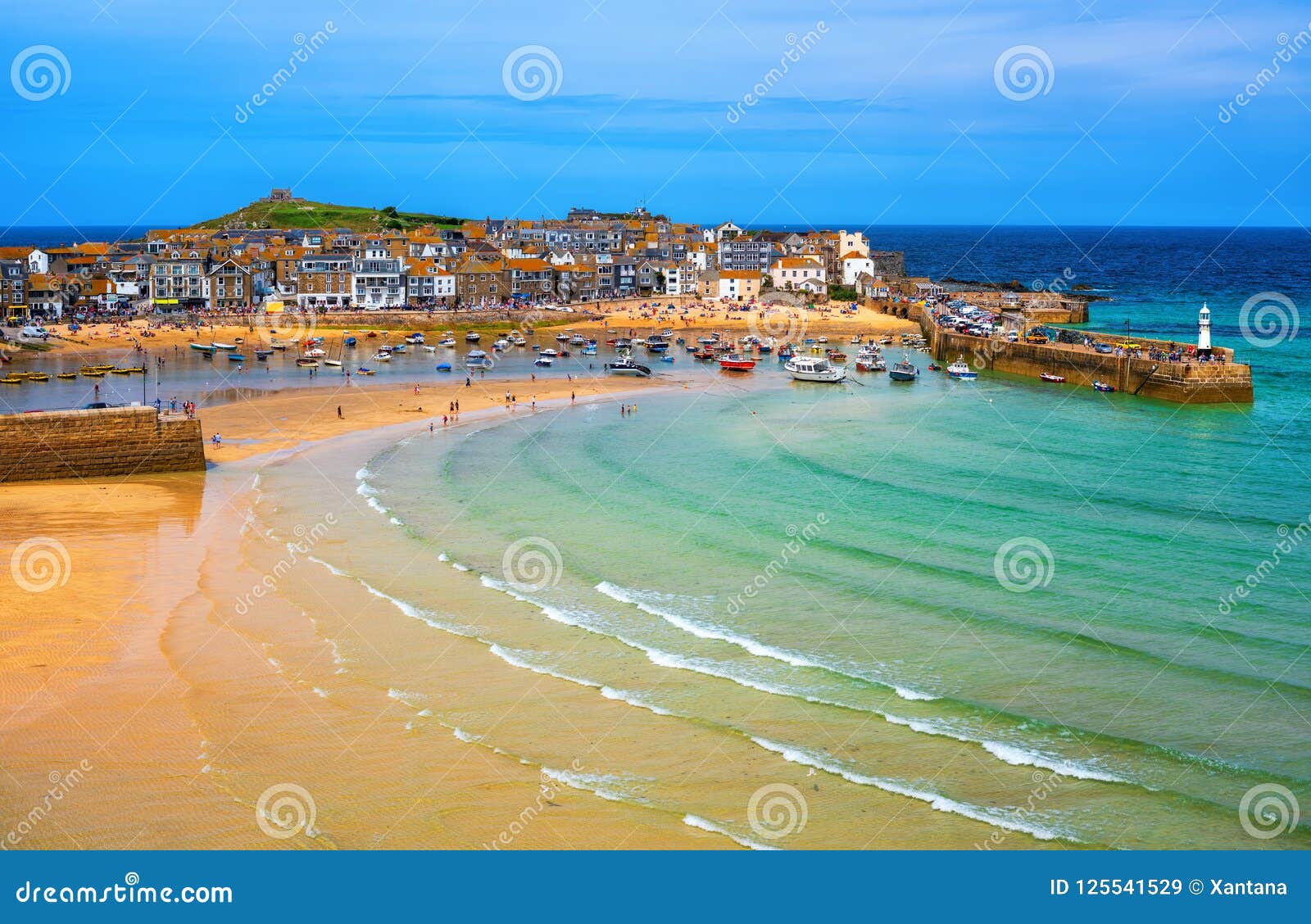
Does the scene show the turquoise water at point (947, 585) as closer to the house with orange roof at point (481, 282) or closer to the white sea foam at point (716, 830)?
the white sea foam at point (716, 830)

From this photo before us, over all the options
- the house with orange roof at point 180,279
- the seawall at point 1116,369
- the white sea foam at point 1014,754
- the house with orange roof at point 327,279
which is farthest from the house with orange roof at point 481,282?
the white sea foam at point 1014,754

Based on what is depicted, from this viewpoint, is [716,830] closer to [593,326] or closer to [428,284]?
[593,326]

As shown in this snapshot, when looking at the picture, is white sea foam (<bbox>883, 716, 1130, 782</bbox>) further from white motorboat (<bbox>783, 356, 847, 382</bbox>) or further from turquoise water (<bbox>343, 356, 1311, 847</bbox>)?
white motorboat (<bbox>783, 356, 847, 382</bbox>)

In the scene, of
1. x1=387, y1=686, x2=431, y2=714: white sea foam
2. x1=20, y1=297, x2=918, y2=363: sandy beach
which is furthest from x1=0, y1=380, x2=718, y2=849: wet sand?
x1=20, y1=297, x2=918, y2=363: sandy beach

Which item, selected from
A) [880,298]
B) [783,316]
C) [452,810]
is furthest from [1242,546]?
[880,298]

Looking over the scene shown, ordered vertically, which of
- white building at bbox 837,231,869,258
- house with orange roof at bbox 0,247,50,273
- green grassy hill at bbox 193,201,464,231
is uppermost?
green grassy hill at bbox 193,201,464,231

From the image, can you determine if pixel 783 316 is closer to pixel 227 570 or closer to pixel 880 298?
pixel 880 298
